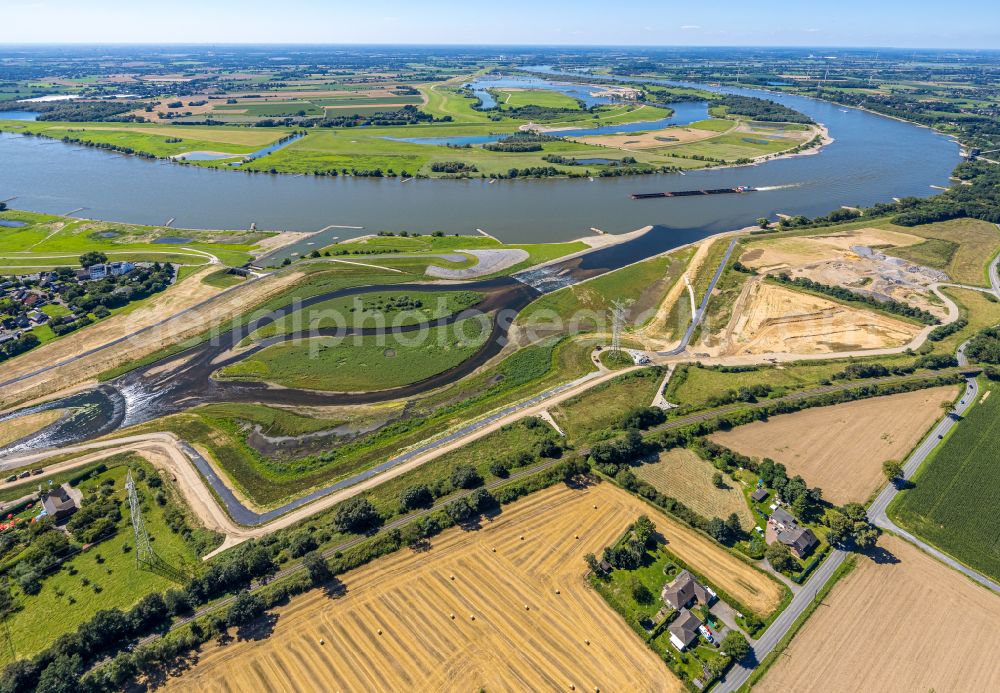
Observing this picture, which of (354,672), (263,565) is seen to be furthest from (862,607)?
(263,565)

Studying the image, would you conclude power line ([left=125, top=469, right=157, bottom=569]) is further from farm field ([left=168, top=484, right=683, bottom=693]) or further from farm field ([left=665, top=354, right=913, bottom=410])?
farm field ([left=665, top=354, right=913, bottom=410])

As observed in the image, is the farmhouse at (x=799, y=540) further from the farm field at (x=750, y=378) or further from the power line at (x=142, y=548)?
the power line at (x=142, y=548)

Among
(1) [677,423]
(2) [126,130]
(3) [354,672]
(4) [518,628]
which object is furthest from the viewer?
(2) [126,130]

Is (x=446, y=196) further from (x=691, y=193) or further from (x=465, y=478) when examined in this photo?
(x=465, y=478)

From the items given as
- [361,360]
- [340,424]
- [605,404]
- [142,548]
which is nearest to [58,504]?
[142,548]

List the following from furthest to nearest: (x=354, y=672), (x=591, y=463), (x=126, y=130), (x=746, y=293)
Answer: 1. (x=126, y=130)
2. (x=746, y=293)
3. (x=591, y=463)
4. (x=354, y=672)

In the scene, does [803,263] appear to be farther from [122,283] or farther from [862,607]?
[122,283]
